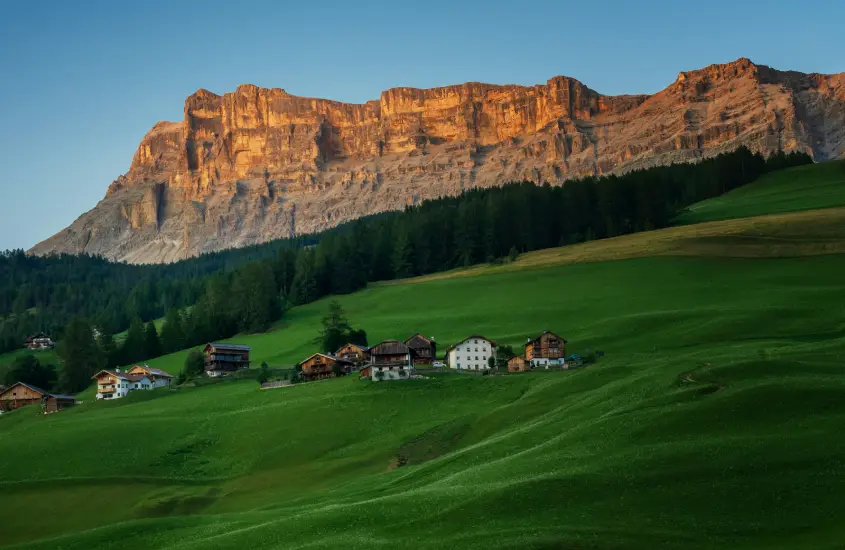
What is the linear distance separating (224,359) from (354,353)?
17.8 m

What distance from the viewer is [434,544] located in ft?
125

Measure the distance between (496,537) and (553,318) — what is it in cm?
7703

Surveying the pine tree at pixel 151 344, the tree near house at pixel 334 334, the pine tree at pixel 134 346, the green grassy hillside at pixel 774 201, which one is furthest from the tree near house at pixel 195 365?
the green grassy hillside at pixel 774 201

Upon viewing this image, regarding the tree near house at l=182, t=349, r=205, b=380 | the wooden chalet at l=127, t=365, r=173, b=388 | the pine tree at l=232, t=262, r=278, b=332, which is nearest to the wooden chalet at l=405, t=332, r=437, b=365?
the tree near house at l=182, t=349, r=205, b=380

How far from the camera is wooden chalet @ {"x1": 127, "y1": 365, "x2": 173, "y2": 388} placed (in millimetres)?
112688

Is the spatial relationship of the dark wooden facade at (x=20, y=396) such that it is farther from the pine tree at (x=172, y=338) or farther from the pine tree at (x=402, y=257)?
the pine tree at (x=402, y=257)

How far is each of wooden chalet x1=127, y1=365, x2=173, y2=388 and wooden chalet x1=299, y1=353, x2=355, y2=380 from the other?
20231 millimetres

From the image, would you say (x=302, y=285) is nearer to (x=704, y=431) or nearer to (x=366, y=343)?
(x=366, y=343)

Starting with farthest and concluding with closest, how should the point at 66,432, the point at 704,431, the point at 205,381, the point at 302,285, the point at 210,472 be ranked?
the point at 302,285 < the point at 205,381 < the point at 66,432 < the point at 210,472 < the point at 704,431

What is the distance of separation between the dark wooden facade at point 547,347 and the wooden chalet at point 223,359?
39.0m

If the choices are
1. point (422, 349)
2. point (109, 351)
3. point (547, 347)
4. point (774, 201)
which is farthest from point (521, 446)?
point (774, 201)

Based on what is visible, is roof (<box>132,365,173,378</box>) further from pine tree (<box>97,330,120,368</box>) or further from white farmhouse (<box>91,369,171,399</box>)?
pine tree (<box>97,330,120,368</box>)

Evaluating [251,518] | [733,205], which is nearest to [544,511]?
[251,518]

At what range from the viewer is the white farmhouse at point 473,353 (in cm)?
9744
